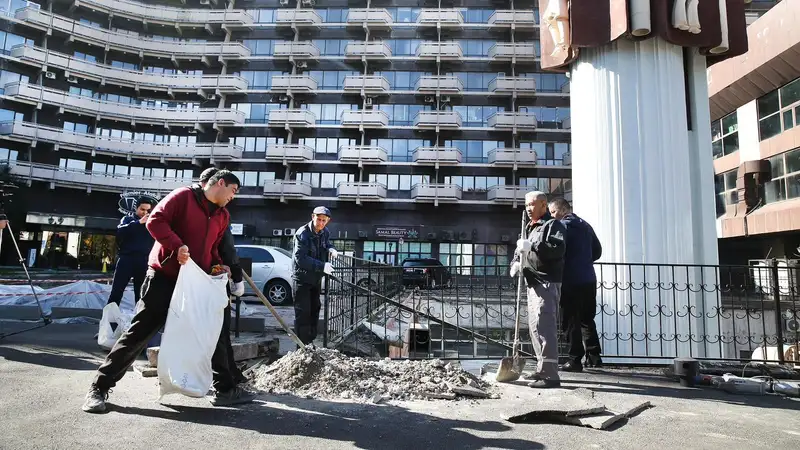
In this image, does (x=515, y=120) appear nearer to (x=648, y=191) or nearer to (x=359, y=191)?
(x=359, y=191)

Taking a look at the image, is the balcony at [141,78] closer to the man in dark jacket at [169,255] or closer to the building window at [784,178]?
the building window at [784,178]

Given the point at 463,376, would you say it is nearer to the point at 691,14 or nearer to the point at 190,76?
the point at 691,14

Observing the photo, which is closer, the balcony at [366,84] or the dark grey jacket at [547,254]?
the dark grey jacket at [547,254]

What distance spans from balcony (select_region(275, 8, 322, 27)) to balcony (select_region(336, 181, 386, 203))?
13.6m

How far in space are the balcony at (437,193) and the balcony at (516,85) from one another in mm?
8262

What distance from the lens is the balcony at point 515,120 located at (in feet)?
107

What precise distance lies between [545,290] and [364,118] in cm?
3026

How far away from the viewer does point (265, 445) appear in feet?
9.26

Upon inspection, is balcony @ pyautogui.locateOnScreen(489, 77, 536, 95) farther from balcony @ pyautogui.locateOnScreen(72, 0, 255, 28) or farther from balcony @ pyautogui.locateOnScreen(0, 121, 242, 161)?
balcony @ pyautogui.locateOnScreen(72, 0, 255, 28)

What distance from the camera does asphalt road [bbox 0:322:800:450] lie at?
2900mm

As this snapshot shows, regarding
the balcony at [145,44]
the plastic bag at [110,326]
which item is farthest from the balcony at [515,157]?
the plastic bag at [110,326]

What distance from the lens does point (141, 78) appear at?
112 ft

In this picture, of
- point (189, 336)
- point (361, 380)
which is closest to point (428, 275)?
point (361, 380)

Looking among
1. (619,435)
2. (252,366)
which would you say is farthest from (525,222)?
(252,366)
